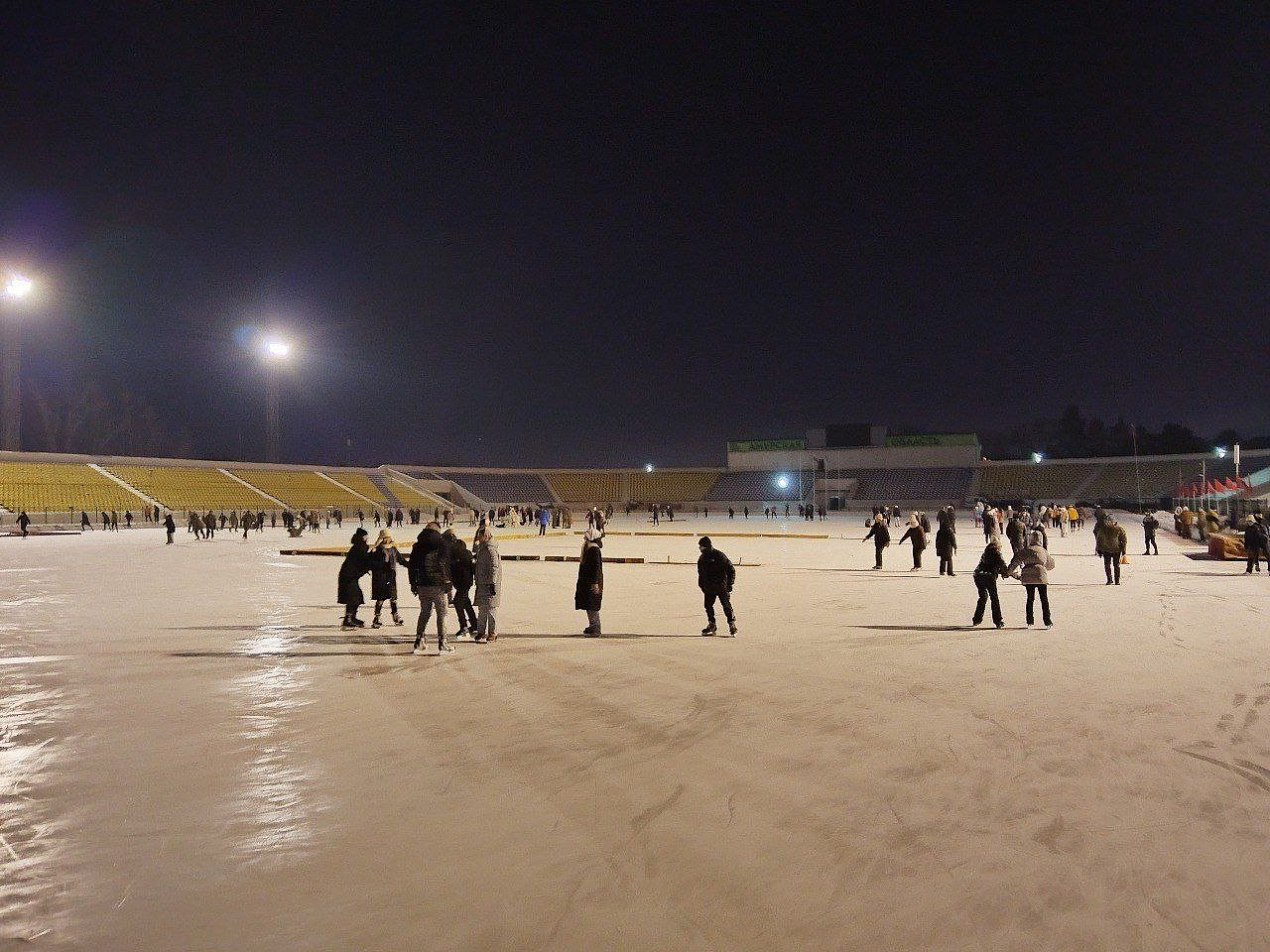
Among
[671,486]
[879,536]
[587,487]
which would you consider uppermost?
[587,487]

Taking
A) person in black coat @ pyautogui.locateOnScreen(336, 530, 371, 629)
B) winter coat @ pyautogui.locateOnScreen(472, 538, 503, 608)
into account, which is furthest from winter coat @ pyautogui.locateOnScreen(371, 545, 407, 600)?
winter coat @ pyautogui.locateOnScreen(472, 538, 503, 608)

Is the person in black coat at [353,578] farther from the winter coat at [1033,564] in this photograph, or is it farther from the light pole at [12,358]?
the light pole at [12,358]

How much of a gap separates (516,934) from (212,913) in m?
1.46

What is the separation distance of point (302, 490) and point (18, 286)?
21553 millimetres

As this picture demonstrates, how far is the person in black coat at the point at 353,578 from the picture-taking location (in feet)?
37.6

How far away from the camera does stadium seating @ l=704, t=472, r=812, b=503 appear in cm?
8244

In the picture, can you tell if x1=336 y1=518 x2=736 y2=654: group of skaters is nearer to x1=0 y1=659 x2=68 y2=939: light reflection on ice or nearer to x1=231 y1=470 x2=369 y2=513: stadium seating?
x1=0 y1=659 x2=68 y2=939: light reflection on ice

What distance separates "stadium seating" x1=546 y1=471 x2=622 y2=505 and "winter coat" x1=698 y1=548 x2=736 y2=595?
72328 mm

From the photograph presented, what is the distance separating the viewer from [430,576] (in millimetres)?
9859

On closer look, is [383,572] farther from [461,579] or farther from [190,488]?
[190,488]

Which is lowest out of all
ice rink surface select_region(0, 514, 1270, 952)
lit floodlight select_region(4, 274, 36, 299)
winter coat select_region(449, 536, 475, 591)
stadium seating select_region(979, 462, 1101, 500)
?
ice rink surface select_region(0, 514, 1270, 952)

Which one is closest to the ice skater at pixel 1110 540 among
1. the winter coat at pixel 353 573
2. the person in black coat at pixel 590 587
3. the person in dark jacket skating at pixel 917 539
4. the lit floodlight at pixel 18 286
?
the person in dark jacket skating at pixel 917 539

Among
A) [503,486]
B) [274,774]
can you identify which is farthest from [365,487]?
[274,774]

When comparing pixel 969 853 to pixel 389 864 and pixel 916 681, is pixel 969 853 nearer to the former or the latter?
pixel 389 864
